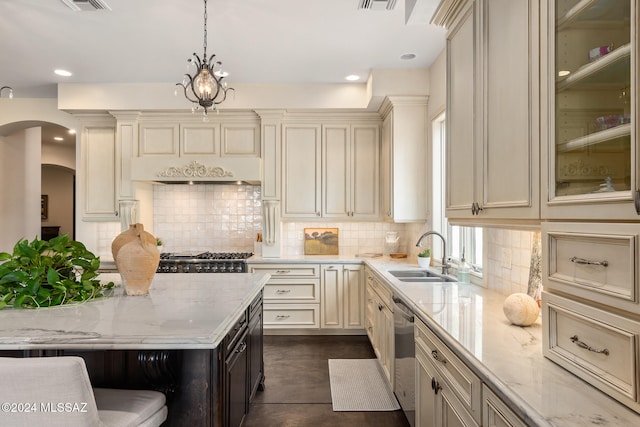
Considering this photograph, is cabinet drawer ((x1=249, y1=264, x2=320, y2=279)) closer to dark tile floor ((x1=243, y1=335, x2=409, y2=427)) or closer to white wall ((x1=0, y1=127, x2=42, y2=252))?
dark tile floor ((x1=243, y1=335, x2=409, y2=427))

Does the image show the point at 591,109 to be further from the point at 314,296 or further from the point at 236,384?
the point at 314,296

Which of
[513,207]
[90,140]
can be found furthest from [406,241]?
[90,140]

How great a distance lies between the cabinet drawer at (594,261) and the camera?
0.92 meters

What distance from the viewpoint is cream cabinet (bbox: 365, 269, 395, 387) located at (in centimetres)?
287

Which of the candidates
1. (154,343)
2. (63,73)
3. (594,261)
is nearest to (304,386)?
(154,343)

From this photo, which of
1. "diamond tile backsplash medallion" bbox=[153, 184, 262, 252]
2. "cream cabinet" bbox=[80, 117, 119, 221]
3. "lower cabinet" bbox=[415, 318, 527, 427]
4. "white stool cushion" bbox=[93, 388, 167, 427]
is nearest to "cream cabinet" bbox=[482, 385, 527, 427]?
"lower cabinet" bbox=[415, 318, 527, 427]

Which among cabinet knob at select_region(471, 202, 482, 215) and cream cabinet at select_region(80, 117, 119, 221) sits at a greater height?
cream cabinet at select_region(80, 117, 119, 221)

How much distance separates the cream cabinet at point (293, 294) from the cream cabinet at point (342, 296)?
79 mm

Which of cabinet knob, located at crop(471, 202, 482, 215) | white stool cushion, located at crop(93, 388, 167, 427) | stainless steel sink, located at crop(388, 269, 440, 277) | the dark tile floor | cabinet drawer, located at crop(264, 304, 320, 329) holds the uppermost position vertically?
cabinet knob, located at crop(471, 202, 482, 215)

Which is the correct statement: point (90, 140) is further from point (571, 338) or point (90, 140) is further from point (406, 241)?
point (571, 338)

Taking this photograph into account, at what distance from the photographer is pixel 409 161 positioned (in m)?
4.05

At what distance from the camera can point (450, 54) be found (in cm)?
223

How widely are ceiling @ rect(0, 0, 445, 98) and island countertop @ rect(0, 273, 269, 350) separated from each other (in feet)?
6.45

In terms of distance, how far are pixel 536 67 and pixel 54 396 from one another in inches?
73.5
